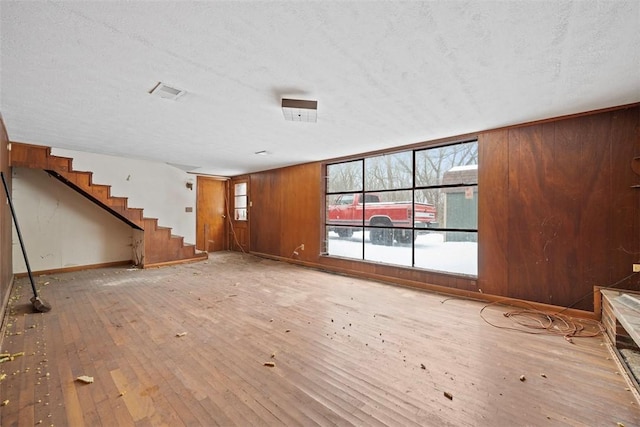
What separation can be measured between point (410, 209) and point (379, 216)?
66 cm

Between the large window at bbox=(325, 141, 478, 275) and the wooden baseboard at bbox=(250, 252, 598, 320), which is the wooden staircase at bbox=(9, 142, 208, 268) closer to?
the wooden baseboard at bbox=(250, 252, 598, 320)

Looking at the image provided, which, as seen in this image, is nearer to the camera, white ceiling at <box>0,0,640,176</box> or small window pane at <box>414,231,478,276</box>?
white ceiling at <box>0,0,640,176</box>

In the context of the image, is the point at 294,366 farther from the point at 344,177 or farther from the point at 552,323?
the point at 344,177

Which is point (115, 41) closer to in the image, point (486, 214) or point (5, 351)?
point (5, 351)

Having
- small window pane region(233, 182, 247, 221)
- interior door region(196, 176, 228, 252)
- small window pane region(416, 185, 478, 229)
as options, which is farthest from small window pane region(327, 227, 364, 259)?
interior door region(196, 176, 228, 252)

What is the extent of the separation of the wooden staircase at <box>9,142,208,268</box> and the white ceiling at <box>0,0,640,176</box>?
1183 millimetres

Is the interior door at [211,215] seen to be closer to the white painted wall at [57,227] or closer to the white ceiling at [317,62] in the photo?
the white painted wall at [57,227]

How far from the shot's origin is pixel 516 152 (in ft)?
11.7

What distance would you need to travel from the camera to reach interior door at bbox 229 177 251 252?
8.18 m

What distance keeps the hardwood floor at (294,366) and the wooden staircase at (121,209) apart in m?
2.15

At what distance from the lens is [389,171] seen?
504 cm

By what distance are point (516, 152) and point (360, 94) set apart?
8.10 ft

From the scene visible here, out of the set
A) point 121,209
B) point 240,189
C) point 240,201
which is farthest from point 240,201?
point 121,209

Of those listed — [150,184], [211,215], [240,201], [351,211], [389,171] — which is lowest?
[211,215]
